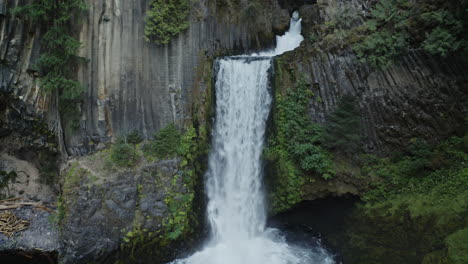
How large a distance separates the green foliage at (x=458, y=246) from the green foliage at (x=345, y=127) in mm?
5023

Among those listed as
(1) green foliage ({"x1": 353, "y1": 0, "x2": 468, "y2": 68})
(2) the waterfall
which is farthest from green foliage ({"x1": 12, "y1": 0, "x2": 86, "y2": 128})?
(1) green foliage ({"x1": 353, "y1": 0, "x2": 468, "y2": 68})

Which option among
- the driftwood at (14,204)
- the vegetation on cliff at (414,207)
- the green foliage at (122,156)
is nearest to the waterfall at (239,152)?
the green foliage at (122,156)

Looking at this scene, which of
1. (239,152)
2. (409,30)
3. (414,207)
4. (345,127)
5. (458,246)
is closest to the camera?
(458,246)

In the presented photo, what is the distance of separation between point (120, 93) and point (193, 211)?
19.2 feet

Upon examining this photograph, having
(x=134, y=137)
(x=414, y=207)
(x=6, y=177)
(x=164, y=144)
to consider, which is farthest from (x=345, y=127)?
(x=6, y=177)

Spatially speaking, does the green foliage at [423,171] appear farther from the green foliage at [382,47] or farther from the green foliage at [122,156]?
the green foliage at [122,156]

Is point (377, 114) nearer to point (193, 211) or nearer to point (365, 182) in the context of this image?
point (365, 182)

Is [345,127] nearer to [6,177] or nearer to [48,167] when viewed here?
[48,167]

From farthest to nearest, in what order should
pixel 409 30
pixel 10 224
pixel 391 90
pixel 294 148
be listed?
pixel 294 148
pixel 391 90
pixel 409 30
pixel 10 224

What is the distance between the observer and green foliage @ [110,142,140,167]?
12.3 m

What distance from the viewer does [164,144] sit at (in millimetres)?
13070

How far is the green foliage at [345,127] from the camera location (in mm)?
12758

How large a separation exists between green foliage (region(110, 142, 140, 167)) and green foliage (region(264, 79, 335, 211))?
574 cm

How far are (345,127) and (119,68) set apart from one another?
9.86 m
